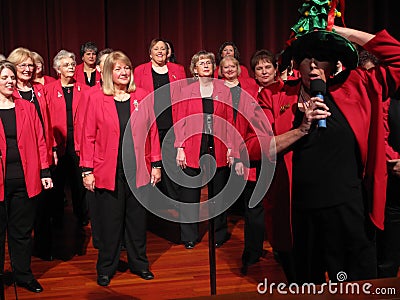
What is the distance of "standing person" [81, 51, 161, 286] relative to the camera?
380cm

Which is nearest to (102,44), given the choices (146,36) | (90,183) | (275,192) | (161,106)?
(146,36)

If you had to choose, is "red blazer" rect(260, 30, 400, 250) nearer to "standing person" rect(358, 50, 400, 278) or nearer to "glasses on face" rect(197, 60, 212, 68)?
"standing person" rect(358, 50, 400, 278)

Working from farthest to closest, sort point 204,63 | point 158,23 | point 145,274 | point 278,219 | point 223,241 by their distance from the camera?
1. point 158,23
2. point 223,241
3. point 204,63
4. point 145,274
5. point 278,219

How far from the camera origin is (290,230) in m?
2.21

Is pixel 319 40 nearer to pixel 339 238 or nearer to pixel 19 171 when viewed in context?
pixel 339 238

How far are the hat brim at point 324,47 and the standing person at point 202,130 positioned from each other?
238 centimetres

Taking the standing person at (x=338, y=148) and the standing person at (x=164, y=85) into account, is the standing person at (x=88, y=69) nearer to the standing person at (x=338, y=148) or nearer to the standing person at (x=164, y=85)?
the standing person at (x=164, y=85)

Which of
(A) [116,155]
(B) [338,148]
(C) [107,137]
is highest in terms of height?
(B) [338,148]

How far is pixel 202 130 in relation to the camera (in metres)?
4.65

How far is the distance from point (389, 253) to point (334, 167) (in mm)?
1578

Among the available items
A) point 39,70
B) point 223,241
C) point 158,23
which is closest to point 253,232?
point 223,241

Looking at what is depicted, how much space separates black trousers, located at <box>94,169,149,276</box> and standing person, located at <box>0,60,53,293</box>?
0.40 m

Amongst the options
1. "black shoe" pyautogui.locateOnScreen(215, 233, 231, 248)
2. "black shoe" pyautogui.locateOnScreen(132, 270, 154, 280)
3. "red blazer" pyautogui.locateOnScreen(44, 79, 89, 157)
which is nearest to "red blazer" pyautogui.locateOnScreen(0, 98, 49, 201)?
"black shoe" pyautogui.locateOnScreen(132, 270, 154, 280)

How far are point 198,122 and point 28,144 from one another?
1452mm
